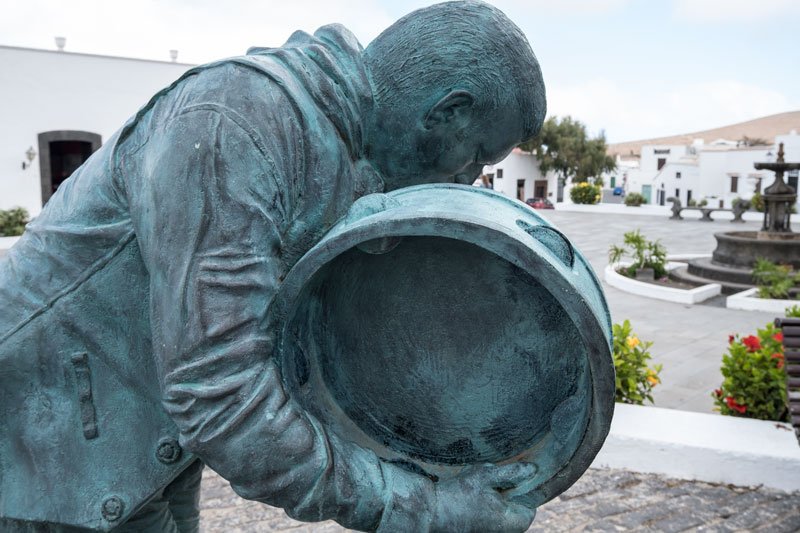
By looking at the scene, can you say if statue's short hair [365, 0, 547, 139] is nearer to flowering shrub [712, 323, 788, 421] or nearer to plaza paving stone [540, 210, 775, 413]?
flowering shrub [712, 323, 788, 421]

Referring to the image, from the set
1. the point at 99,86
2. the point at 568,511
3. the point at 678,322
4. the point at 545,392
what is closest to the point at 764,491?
the point at 568,511

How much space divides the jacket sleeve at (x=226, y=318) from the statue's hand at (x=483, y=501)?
0.17ft

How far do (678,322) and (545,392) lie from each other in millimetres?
8858

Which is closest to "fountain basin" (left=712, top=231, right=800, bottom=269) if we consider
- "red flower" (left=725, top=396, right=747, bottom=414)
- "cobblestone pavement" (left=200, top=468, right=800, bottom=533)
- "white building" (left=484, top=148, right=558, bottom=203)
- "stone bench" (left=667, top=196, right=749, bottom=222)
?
"red flower" (left=725, top=396, right=747, bottom=414)

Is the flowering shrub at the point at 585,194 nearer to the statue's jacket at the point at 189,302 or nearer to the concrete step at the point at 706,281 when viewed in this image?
the concrete step at the point at 706,281

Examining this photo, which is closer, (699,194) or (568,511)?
(568,511)

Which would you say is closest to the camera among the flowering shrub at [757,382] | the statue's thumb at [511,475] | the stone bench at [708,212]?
the statue's thumb at [511,475]

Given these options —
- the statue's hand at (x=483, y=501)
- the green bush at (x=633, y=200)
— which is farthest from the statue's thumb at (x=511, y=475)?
the green bush at (x=633, y=200)

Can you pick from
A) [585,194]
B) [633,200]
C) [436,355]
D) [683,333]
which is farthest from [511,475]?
[633,200]

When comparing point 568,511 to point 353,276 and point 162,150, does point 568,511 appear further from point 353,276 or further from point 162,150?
point 162,150

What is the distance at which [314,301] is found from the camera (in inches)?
51.3

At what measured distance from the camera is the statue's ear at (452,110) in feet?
4.35

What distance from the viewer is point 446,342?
4.31ft

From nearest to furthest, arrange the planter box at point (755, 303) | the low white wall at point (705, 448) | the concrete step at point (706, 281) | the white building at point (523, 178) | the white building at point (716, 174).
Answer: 1. the low white wall at point (705, 448)
2. the planter box at point (755, 303)
3. the concrete step at point (706, 281)
4. the white building at point (716, 174)
5. the white building at point (523, 178)
